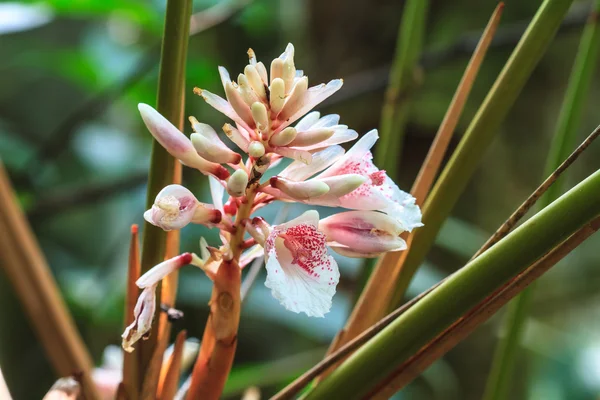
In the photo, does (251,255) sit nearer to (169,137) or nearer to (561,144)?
(169,137)

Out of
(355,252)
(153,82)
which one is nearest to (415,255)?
(355,252)

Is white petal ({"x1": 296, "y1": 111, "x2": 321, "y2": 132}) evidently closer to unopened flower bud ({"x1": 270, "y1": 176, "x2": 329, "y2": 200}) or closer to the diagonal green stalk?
unopened flower bud ({"x1": 270, "y1": 176, "x2": 329, "y2": 200})

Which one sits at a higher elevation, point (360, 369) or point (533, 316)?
point (533, 316)

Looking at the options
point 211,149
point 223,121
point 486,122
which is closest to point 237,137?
point 211,149

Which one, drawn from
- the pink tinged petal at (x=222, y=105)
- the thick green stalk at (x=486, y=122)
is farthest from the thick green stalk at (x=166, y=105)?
the thick green stalk at (x=486, y=122)

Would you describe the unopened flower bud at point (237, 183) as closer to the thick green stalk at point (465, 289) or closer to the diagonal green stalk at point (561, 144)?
the thick green stalk at point (465, 289)

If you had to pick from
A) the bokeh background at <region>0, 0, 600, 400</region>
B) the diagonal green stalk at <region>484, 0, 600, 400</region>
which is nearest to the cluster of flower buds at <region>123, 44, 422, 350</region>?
the diagonal green stalk at <region>484, 0, 600, 400</region>

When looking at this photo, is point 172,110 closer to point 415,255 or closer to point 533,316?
point 415,255
